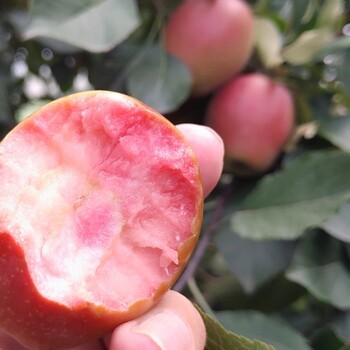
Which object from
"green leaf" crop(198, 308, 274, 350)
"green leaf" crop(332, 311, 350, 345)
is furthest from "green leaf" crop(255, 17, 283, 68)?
"green leaf" crop(198, 308, 274, 350)

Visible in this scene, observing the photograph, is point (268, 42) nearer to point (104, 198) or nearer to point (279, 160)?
point (279, 160)


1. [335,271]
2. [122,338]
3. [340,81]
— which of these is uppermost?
[122,338]

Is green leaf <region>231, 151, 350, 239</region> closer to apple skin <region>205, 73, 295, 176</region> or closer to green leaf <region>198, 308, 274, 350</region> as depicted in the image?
apple skin <region>205, 73, 295, 176</region>

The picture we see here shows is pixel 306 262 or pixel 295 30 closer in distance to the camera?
pixel 306 262

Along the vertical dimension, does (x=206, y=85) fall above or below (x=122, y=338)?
below

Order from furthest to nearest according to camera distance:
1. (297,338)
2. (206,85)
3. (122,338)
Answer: (206,85) → (297,338) → (122,338)

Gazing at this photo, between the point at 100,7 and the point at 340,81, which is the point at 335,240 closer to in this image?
the point at 340,81

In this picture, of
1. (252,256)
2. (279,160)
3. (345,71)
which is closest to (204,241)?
(252,256)

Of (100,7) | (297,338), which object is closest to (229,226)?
(297,338)
